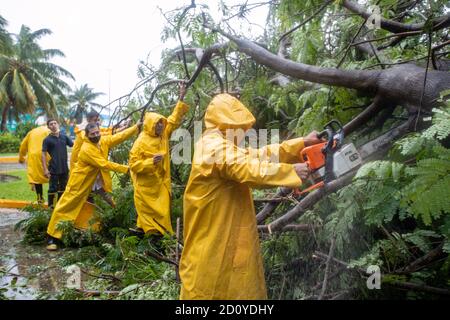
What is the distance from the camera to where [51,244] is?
5762 mm

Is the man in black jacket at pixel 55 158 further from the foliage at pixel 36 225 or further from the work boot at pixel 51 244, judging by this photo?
the work boot at pixel 51 244

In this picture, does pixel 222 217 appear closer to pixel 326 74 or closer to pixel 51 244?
pixel 326 74

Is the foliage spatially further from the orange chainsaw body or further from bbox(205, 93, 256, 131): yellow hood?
the orange chainsaw body

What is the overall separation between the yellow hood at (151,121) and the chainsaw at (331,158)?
3277 millimetres

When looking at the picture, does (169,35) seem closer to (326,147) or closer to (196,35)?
(196,35)

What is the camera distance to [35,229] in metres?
6.16

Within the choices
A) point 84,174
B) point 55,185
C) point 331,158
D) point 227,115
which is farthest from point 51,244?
point 331,158

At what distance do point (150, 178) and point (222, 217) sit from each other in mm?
3237

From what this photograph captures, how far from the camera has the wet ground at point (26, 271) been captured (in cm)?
408

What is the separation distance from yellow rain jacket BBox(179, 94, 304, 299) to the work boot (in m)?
3.98

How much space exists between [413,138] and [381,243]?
81 cm

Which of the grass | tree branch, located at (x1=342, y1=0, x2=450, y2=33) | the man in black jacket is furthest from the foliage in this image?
tree branch, located at (x1=342, y1=0, x2=450, y2=33)

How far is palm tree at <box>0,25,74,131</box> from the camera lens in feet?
40.7
